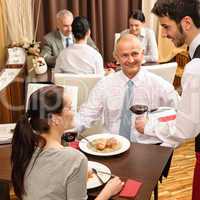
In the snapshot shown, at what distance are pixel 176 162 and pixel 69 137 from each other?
1645 mm

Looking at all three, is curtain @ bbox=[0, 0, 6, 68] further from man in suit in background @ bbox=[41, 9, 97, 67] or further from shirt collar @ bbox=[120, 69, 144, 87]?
shirt collar @ bbox=[120, 69, 144, 87]

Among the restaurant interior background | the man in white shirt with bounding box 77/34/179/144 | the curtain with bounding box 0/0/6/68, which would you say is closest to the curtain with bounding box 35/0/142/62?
the restaurant interior background

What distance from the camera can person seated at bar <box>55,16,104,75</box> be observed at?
3.42 metres

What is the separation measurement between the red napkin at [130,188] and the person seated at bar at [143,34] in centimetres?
274

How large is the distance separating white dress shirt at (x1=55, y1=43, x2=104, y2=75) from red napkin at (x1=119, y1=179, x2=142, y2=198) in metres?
1.91

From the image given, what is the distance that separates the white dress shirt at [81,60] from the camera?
135 inches

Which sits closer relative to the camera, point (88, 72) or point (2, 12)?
point (88, 72)

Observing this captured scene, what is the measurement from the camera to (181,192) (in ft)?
9.43

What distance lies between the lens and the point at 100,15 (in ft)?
15.9

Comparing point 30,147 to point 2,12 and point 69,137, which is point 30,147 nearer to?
point 69,137

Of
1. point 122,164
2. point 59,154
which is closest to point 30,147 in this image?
point 59,154

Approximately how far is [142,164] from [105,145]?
238 mm

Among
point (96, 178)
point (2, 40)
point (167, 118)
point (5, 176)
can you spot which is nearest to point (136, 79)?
point (167, 118)

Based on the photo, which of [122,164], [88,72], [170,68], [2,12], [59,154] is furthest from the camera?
[2,12]
